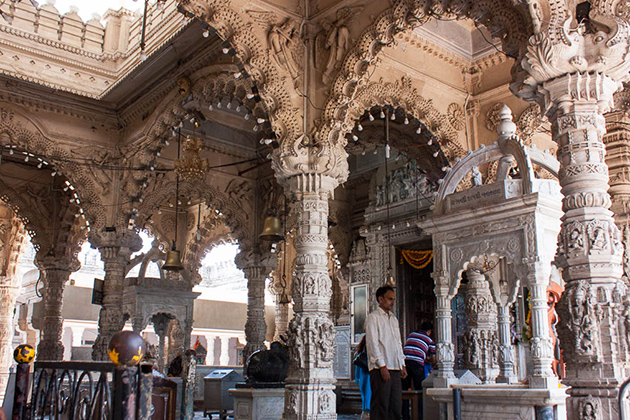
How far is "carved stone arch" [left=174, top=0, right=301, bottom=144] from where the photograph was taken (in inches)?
286

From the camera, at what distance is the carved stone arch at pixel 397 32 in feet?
17.7

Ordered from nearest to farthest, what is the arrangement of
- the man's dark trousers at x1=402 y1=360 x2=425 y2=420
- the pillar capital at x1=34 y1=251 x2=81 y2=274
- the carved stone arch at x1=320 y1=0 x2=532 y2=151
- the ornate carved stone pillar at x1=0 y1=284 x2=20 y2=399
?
the carved stone arch at x1=320 y1=0 x2=532 y2=151 → the man's dark trousers at x1=402 y1=360 x2=425 y2=420 → the pillar capital at x1=34 y1=251 x2=81 y2=274 → the ornate carved stone pillar at x1=0 y1=284 x2=20 y2=399

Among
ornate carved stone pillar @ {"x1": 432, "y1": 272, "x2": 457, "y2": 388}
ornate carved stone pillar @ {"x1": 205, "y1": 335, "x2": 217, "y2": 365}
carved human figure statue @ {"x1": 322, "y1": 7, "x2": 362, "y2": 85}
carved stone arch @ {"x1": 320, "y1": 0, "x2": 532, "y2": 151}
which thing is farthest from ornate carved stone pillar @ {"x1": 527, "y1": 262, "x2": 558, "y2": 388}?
ornate carved stone pillar @ {"x1": 205, "y1": 335, "x2": 217, "y2": 365}

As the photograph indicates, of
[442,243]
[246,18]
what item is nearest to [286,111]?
[246,18]

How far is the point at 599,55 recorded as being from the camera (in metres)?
4.69

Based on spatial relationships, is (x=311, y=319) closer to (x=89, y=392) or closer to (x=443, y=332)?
(x=443, y=332)

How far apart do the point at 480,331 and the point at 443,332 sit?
184 cm

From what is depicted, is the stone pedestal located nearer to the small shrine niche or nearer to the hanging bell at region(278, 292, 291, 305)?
the small shrine niche

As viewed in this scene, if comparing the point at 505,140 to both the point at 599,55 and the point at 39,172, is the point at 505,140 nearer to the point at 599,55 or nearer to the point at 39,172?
the point at 599,55

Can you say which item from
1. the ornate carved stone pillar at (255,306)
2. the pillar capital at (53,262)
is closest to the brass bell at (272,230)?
the ornate carved stone pillar at (255,306)

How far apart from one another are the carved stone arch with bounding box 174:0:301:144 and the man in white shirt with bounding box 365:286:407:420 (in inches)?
102

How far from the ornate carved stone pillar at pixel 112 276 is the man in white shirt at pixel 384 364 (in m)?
6.61

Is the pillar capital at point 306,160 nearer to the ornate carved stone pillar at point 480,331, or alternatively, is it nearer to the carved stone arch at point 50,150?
the ornate carved stone pillar at point 480,331

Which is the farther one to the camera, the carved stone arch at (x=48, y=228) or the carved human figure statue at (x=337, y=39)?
the carved stone arch at (x=48, y=228)
